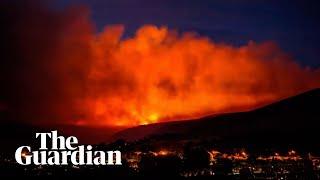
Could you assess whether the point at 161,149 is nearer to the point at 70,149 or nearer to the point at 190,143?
the point at 190,143

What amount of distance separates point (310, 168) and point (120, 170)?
16.6 metres

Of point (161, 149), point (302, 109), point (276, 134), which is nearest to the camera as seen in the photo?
point (161, 149)

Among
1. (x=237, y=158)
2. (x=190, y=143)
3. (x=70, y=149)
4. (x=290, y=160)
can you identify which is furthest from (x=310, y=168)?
(x=70, y=149)

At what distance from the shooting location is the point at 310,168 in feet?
170

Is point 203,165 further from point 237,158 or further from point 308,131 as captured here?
point 308,131

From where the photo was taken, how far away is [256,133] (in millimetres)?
71188

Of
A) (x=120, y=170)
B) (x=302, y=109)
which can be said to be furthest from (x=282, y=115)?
(x=120, y=170)

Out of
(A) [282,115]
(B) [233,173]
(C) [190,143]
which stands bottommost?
(B) [233,173]

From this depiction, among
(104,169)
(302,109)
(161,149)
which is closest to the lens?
(104,169)

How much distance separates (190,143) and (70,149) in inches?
1559

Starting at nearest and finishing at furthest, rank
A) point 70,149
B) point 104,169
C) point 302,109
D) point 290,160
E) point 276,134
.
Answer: point 70,149 < point 104,169 < point 290,160 < point 276,134 < point 302,109

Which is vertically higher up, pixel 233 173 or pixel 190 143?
pixel 190 143

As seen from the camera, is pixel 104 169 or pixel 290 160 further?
pixel 290 160

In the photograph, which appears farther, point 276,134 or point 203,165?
point 276,134
